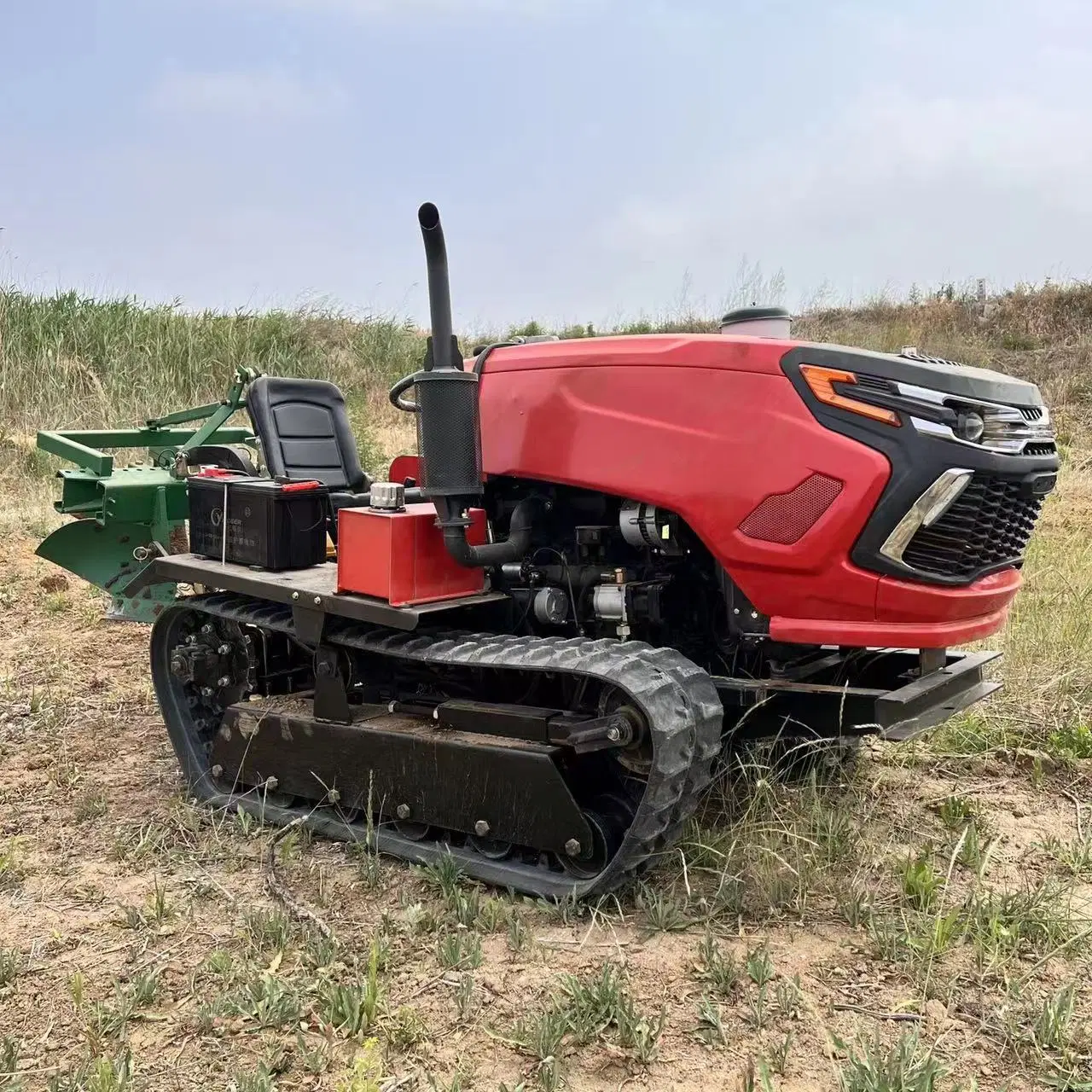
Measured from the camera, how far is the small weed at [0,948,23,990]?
2.46 meters

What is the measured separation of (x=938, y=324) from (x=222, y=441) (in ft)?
33.1

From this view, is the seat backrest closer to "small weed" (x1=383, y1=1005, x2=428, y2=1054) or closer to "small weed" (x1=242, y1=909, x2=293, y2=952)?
"small weed" (x1=242, y1=909, x2=293, y2=952)

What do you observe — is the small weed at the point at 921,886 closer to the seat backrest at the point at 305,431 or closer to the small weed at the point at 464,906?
the small weed at the point at 464,906

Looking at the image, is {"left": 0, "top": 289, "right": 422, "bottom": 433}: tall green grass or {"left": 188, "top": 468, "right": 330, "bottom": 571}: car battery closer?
{"left": 188, "top": 468, "right": 330, "bottom": 571}: car battery

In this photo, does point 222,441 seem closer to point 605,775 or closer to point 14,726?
point 14,726

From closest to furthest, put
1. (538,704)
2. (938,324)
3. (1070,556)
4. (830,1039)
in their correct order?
(830,1039) → (538,704) → (1070,556) → (938,324)

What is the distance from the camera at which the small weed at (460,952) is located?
96.4 inches

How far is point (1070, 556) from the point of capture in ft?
19.2

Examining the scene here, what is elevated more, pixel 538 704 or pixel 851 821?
pixel 538 704

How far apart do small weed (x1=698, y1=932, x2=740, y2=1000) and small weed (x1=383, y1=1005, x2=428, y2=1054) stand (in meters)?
0.62

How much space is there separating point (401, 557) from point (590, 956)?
110cm

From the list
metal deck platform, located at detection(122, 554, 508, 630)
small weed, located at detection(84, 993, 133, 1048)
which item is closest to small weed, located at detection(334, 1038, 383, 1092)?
small weed, located at detection(84, 993, 133, 1048)

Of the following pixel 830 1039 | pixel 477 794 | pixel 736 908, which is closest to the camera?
pixel 830 1039

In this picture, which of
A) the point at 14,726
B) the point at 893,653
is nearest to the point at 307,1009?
the point at 893,653
